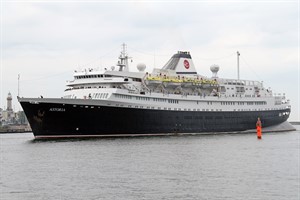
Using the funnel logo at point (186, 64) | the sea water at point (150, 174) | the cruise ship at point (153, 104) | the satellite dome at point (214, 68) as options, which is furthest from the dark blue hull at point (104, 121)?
the sea water at point (150, 174)

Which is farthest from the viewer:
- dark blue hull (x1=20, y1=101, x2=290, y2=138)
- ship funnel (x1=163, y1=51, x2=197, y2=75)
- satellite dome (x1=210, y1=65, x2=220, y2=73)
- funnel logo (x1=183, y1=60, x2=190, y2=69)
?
satellite dome (x1=210, y1=65, x2=220, y2=73)

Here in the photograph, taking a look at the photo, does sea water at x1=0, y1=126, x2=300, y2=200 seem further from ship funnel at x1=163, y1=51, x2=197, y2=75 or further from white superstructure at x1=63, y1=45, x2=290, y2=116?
ship funnel at x1=163, y1=51, x2=197, y2=75

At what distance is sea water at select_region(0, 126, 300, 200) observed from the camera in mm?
24062

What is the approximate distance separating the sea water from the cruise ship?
1386 centimetres

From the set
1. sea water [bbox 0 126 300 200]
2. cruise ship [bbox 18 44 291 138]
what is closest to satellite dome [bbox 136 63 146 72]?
cruise ship [bbox 18 44 291 138]

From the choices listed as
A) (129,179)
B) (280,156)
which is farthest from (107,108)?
(129,179)

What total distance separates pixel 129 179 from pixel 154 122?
3664cm

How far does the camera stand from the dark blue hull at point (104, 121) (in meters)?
56.6

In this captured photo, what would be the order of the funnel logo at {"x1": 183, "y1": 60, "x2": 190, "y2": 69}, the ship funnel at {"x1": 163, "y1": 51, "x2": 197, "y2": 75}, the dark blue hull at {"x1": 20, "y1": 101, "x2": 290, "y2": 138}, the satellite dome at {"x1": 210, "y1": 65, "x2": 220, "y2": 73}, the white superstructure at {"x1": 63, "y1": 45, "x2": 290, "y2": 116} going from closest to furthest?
the dark blue hull at {"x1": 20, "y1": 101, "x2": 290, "y2": 138} < the white superstructure at {"x1": 63, "y1": 45, "x2": 290, "y2": 116} < the ship funnel at {"x1": 163, "y1": 51, "x2": 197, "y2": 75} < the funnel logo at {"x1": 183, "y1": 60, "x2": 190, "y2": 69} < the satellite dome at {"x1": 210, "y1": 65, "x2": 220, "y2": 73}

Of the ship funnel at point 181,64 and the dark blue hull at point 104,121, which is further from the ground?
the ship funnel at point 181,64

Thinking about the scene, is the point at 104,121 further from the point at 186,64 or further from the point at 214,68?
the point at 214,68

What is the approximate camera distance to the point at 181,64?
7625 cm

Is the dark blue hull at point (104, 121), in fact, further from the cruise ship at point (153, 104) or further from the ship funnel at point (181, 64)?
the ship funnel at point (181, 64)

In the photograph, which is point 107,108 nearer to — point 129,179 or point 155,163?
point 155,163
